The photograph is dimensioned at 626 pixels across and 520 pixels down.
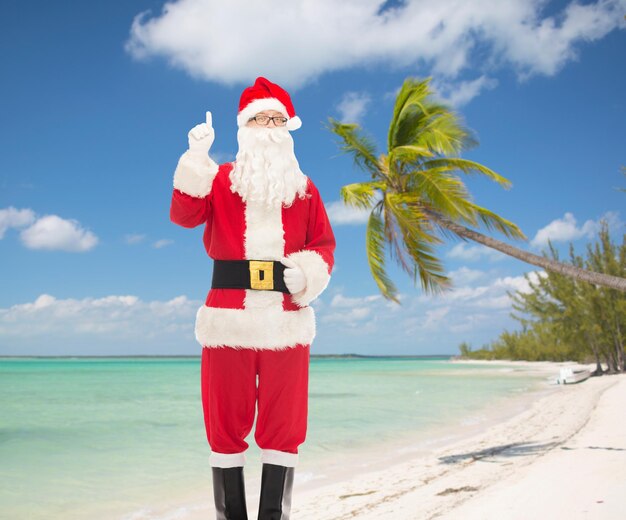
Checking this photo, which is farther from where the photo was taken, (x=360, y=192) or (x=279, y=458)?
(x=360, y=192)

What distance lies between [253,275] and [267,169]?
53cm

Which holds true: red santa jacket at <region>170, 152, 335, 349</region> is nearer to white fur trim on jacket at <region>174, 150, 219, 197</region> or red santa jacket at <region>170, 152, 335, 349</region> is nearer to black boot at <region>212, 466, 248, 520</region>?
white fur trim on jacket at <region>174, 150, 219, 197</region>

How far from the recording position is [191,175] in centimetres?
258

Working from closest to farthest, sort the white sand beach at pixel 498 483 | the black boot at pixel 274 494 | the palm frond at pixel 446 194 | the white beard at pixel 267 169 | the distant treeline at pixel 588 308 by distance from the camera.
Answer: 1. the black boot at pixel 274 494
2. the white beard at pixel 267 169
3. the white sand beach at pixel 498 483
4. the palm frond at pixel 446 194
5. the distant treeline at pixel 588 308

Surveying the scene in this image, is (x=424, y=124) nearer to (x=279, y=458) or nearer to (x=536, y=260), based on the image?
(x=536, y=260)

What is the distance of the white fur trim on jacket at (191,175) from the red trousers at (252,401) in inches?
28.7

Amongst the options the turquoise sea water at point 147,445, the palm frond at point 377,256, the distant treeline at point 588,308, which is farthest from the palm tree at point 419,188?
the distant treeline at point 588,308

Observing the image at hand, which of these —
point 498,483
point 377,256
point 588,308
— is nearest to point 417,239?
point 377,256

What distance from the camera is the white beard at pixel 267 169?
8.79 ft

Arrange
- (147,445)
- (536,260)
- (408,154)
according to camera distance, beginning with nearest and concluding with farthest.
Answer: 1. (536,260)
2. (408,154)
3. (147,445)

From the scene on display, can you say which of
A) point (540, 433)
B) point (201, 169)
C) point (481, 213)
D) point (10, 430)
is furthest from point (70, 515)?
point (10, 430)

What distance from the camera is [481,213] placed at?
699cm

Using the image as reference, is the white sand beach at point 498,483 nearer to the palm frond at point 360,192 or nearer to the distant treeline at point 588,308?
the palm frond at point 360,192

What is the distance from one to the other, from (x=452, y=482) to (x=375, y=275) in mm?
3267
